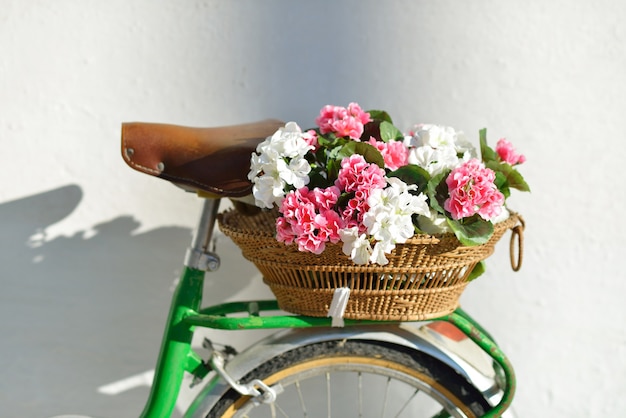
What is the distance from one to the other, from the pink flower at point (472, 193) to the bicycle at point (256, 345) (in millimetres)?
284

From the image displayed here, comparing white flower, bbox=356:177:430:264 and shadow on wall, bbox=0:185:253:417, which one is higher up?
white flower, bbox=356:177:430:264

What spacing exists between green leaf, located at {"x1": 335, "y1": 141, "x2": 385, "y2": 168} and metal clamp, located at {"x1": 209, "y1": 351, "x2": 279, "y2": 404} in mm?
561

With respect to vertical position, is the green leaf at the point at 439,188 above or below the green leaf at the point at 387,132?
below

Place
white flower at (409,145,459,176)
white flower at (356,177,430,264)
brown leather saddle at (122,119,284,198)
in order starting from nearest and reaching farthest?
white flower at (356,177,430,264), white flower at (409,145,459,176), brown leather saddle at (122,119,284,198)

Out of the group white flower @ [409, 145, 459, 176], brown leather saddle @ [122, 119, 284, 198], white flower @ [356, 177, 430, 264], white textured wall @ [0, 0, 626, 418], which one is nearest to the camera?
white flower @ [356, 177, 430, 264]

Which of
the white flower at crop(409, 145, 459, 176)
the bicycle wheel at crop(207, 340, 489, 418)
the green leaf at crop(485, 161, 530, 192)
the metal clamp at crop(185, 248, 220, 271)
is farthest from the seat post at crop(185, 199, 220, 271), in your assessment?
the green leaf at crop(485, 161, 530, 192)

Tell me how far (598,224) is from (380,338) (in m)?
0.87

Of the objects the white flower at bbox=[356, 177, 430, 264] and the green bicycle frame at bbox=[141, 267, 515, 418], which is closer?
the white flower at bbox=[356, 177, 430, 264]

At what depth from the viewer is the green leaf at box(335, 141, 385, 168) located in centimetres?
124

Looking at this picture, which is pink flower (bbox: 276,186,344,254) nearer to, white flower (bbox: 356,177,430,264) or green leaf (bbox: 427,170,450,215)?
white flower (bbox: 356,177,430,264)

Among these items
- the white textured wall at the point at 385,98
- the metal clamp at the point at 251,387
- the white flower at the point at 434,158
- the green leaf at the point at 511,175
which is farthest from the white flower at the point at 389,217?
Answer: the white textured wall at the point at 385,98

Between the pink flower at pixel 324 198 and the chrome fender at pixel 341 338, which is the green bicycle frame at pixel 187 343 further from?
the pink flower at pixel 324 198

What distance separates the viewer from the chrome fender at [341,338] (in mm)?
1437

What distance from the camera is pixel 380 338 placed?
1.44 metres
